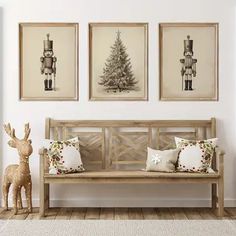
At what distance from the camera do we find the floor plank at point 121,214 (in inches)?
217

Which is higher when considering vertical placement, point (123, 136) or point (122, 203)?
point (123, 136)

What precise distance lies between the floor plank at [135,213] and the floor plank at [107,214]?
19 cm

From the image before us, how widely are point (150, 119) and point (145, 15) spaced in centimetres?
117

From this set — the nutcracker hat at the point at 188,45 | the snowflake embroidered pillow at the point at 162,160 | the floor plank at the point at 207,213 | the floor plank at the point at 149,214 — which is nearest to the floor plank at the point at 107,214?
the floor plank at the point at 149,214

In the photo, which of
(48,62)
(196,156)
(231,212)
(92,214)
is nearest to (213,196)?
(231,212)

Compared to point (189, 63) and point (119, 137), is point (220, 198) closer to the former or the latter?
point (119, 137)

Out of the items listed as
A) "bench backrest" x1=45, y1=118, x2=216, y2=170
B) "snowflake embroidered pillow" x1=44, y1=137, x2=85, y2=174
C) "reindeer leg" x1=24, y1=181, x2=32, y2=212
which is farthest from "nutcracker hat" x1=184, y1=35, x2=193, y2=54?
"reindeer leg" x1=24, y1=181, x2=32, y2=212

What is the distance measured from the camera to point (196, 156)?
5629mm

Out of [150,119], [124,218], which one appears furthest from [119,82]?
[124,218]

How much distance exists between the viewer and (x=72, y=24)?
6.09 m

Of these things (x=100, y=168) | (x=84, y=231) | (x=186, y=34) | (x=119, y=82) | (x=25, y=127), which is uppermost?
(x=186, y=34)

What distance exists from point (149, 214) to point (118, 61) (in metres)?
1.73

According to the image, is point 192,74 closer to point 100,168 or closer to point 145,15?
point 145,15

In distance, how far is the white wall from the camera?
19.9 feet
